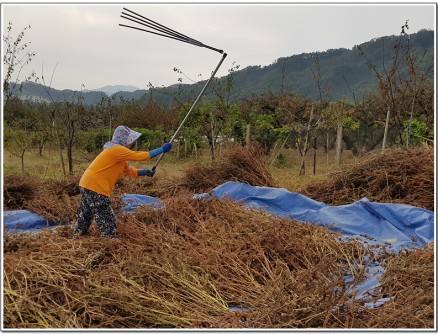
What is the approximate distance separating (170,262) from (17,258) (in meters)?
1.22

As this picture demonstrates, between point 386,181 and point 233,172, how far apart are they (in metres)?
2.37

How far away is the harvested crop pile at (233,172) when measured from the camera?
285 inches

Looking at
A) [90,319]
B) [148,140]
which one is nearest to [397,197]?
[90,319]

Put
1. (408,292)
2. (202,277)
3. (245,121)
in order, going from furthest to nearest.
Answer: (245,121) < (202,277) < (408,292)

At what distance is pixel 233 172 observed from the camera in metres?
7.36

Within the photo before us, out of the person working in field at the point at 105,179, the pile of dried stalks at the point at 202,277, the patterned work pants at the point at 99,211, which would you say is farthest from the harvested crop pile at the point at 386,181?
the patterned work pants at the point at 99,211

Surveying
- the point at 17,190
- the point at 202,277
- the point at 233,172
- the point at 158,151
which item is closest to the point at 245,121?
the point at 233,172

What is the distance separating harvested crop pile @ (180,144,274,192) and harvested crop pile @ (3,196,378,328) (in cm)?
242

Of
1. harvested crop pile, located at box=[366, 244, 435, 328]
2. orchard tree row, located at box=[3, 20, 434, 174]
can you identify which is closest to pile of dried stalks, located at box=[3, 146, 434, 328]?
harvested crop pile, located at box=[366, 244, 435, 328]

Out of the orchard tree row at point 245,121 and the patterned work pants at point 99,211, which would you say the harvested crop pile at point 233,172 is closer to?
the patterned work pants at point 99,211

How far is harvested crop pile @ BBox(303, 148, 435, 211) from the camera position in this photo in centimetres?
625

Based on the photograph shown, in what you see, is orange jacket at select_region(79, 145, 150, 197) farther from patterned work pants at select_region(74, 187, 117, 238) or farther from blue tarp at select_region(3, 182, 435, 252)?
blue tarp at select_region(3, 182, 435, 252)

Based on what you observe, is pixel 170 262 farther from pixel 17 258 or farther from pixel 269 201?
pixel 269 201

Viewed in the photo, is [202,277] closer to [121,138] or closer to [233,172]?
[121,138]
